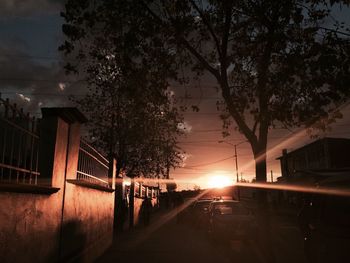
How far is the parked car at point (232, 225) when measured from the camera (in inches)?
567

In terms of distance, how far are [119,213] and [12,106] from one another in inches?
647

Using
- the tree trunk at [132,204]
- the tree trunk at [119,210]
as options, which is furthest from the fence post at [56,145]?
the tree trunk at [132,204]

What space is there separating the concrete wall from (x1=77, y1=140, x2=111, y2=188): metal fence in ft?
1.36

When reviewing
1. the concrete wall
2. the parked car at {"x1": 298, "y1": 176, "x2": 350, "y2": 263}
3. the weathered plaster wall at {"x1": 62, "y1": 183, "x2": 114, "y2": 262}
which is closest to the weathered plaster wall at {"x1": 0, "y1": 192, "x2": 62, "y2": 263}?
the concrete wall

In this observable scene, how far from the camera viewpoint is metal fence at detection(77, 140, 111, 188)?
963 cm

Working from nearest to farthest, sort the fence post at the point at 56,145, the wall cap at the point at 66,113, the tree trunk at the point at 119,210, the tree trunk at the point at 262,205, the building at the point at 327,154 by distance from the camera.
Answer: the fence post at the point at 56,145 → the wall cap at the point at 66,113 → the tree trunk at the point at 262,205 → the tree trunk at the point at 119,210 → the building at the point at 327,154

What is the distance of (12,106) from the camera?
5219 mm

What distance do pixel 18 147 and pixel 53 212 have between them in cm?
151

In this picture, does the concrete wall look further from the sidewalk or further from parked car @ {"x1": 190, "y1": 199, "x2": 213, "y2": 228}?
parked car @ {"x1": 190, "y1": 199, "x2": 213, "y2": 228}

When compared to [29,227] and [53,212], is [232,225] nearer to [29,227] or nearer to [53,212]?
[53,212]

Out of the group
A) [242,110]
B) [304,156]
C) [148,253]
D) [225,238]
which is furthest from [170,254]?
[304,156]

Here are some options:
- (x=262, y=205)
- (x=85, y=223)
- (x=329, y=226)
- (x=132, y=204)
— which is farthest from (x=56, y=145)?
(x=132, y=204)

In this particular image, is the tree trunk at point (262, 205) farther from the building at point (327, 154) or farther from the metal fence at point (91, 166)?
Answer: the building at point (327, 154)

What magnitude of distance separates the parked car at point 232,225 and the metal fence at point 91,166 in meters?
4.03
